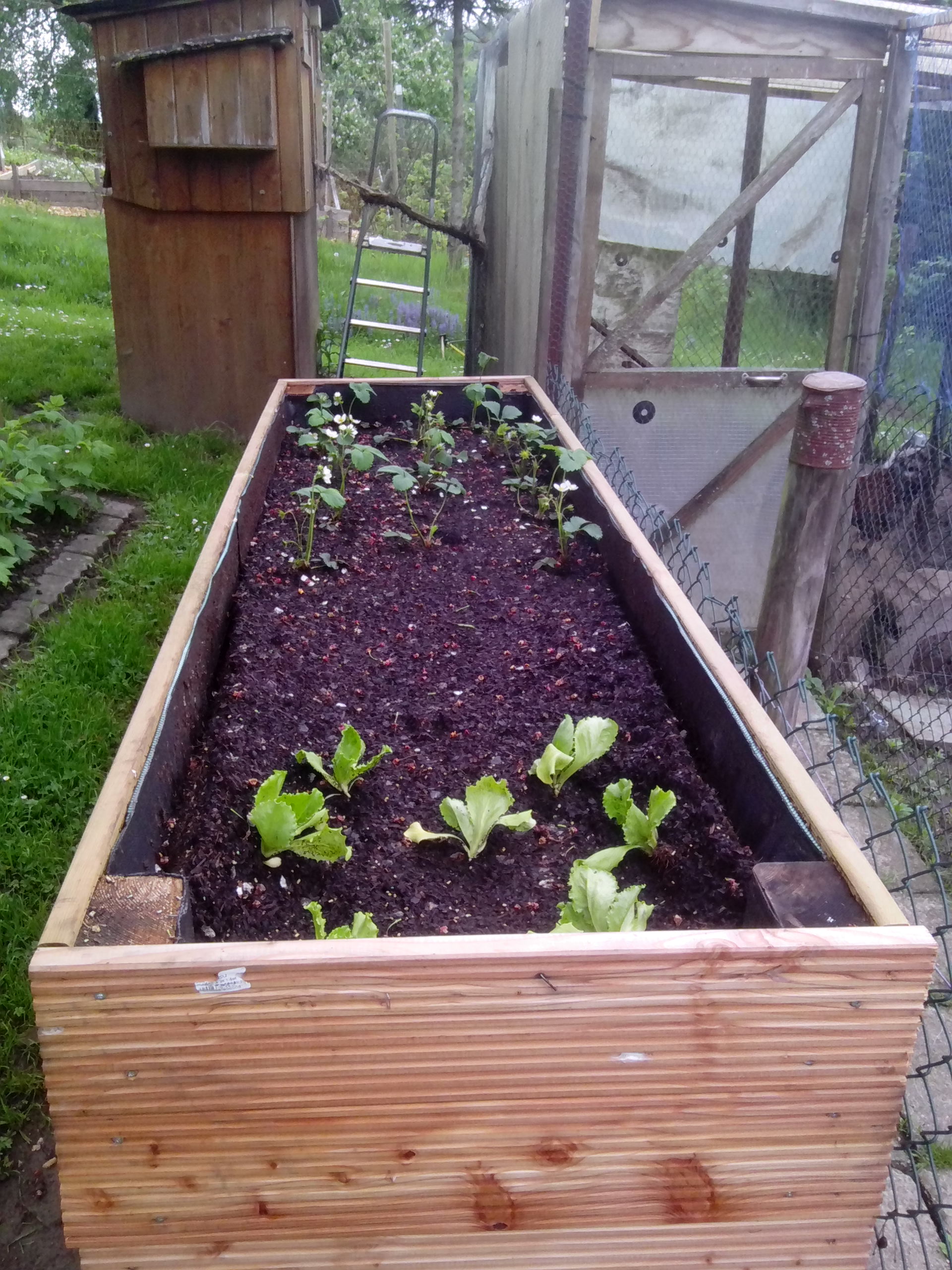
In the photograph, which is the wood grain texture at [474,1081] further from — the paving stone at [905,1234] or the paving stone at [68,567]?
the paving stone at [68,567]

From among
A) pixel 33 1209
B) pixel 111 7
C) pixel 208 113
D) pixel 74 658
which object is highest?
pixel 111 7

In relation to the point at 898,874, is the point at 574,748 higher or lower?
higher

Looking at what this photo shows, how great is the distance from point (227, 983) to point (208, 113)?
4.77m

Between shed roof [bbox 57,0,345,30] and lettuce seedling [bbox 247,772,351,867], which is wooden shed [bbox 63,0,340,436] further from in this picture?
lettuce seedling [bbox 247,772,351,867]

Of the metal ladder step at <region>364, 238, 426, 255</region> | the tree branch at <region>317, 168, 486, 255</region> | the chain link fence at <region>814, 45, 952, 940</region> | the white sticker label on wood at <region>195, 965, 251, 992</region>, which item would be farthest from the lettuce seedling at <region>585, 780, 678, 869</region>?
the metal ladder step at <region>364, 238, 426, 255</region>

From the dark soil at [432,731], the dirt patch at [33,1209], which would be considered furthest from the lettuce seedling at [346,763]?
the dirt patch at [33,1209]

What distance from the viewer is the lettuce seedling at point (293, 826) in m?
1.32

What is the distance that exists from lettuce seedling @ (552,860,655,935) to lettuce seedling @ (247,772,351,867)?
0.34 metres

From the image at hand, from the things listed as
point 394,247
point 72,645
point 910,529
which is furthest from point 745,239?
point 72,645

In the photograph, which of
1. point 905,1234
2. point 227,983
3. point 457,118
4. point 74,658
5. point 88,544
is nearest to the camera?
point 227,983

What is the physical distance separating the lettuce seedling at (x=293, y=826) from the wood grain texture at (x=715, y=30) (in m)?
3.04

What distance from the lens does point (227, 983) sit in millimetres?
856

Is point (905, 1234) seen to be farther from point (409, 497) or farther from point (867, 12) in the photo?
point (867, 12)

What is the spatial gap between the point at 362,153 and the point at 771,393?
46.6 ft
